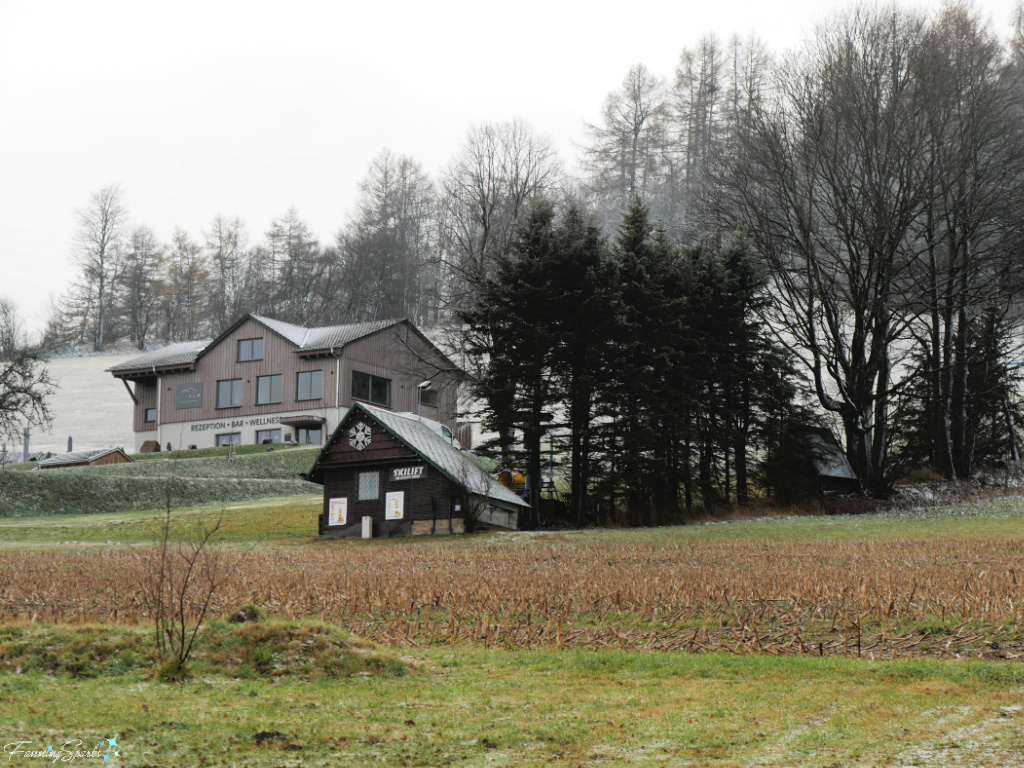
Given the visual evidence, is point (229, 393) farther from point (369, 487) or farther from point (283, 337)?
point (369, 487)

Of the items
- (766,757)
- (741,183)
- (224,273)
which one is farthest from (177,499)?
(224,273)

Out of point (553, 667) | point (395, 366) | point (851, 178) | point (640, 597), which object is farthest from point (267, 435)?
point (553, 667)

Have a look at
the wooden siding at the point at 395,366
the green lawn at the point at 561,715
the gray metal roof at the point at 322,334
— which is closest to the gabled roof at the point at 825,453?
the wooden siding at the point at 395,366

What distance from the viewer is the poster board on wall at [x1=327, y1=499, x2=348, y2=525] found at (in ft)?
123

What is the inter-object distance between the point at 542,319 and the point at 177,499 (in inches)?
787

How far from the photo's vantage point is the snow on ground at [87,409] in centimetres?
7419

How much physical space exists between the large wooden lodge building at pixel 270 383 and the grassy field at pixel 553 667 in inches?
1639

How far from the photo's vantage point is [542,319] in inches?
1499

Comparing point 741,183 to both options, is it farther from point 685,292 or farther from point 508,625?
point 508,625

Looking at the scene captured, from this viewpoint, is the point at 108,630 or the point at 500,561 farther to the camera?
the point at 500,561

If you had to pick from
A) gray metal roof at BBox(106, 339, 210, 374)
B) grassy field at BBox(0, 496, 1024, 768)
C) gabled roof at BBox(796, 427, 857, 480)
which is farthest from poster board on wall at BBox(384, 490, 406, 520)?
gray metal roof at BBox(106, 339, 210, 374)

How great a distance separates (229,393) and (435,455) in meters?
32.4

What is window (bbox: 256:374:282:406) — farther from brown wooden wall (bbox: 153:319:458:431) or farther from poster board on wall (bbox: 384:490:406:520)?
poster board on wall (bbox: 384:490:406:520)

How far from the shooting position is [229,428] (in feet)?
213
